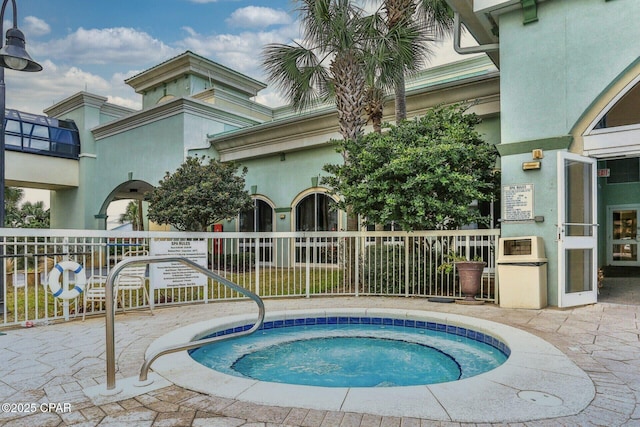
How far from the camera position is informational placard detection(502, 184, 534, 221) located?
22.6 feet

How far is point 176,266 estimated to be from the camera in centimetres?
707

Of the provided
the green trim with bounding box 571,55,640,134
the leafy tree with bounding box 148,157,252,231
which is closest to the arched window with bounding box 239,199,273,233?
the leafy tree with bounding box 148,157,252,231

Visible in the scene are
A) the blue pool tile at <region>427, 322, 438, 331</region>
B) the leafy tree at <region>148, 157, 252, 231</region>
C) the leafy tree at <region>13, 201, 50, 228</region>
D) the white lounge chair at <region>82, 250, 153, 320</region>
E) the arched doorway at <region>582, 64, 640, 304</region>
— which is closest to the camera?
the blue pool tile at <region>427, 322, 438, 331</region>

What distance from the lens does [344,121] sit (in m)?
9.51

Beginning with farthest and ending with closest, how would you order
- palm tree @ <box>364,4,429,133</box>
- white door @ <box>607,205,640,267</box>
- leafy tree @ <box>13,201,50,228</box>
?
leafy tree @ <box>13,201,50,228</box> < white door @ <box>607,205,640,267</box> < palm tree @ <box>364,4,429,133</box>

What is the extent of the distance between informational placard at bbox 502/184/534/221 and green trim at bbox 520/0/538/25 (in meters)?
2.82

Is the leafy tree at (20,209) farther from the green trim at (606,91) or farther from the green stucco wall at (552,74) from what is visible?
the green trim at (606,91)

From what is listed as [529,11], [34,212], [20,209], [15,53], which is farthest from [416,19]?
[20,209]

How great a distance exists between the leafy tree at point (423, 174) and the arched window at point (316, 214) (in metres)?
4.91

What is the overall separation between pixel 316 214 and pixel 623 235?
33.1ft

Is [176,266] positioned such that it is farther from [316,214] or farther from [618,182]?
[618,182]

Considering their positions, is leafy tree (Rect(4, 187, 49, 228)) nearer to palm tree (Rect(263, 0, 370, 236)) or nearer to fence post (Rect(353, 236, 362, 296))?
palm tree (Rect(263, 0, 370, 236))

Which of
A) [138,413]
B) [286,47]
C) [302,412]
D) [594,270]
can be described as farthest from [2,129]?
[594,270]

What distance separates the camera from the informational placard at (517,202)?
22.6 feet
